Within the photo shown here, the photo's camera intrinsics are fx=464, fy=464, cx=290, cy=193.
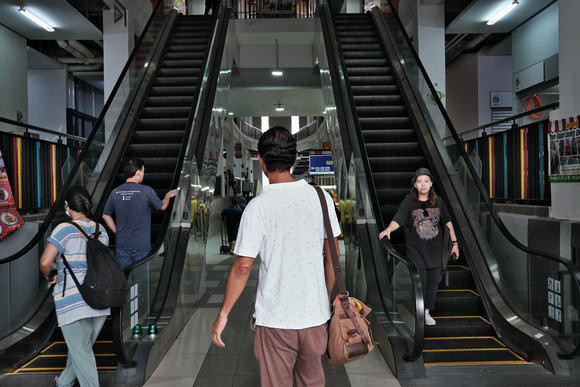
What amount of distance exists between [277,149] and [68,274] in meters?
1.98

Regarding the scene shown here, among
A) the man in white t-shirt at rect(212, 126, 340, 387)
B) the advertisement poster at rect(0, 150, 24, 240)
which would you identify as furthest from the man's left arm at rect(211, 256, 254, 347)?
the advertisement poster at rect(0, 150, 24, 240)

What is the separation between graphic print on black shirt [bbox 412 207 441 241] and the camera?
4430mm

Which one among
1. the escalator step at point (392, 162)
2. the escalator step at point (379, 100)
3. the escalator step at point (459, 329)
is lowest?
the escalator step at point (459, 329)

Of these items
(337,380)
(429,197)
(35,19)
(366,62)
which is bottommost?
(337,380)

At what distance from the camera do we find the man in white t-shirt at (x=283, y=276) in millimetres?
2158

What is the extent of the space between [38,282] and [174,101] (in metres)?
4.64

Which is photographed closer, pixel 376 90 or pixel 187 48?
pixel 376 90

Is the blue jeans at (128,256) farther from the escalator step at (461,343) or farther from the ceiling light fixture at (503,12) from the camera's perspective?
the ceiling light fixture at (503,12)

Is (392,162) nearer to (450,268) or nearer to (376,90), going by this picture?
(450,268)

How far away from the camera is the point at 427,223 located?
444 cm

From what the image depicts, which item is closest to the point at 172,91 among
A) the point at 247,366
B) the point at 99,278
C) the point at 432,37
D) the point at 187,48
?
the point at 187,48

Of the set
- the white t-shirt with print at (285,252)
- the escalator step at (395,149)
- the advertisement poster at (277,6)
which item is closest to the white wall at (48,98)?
the advertisement poster at (277,6)

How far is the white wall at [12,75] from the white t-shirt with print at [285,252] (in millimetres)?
9560

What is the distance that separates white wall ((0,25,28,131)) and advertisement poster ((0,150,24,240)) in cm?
484
